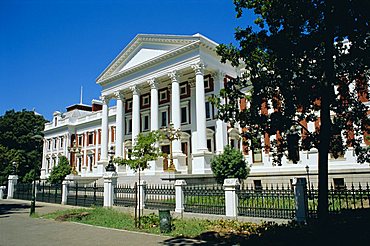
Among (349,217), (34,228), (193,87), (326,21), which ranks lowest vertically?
(34,228)

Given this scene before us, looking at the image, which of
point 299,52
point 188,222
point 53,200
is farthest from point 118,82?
point 299,52

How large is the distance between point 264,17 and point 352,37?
280 centimetres

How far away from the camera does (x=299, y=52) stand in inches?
366

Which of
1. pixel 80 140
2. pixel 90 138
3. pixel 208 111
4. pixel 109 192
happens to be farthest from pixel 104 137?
pixel 109 192

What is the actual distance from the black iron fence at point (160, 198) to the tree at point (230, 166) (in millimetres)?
8127

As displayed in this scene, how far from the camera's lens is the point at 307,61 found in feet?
31.9

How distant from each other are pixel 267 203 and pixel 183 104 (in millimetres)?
22781

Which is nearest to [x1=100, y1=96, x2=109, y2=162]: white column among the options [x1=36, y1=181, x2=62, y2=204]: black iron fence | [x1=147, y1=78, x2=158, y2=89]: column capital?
[x1=147, y1=78, x2=158, y2=89]: column capital

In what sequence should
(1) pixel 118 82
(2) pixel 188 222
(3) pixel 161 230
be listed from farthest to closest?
(1) pixel 118 82, (2) pixel 188 222, (3) pixel 161 230

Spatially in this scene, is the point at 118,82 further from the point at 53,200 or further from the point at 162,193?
the point at 162,193

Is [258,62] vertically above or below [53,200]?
above

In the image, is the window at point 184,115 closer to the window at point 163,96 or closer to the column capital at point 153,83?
the window at point 163,96

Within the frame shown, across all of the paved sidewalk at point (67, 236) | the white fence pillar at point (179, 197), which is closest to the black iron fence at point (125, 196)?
the white fence pillar at point (179, 197)

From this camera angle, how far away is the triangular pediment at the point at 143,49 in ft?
101
